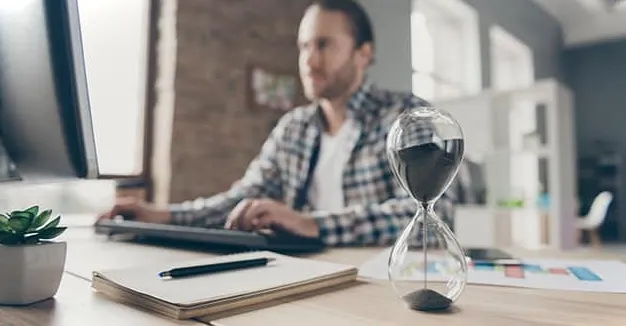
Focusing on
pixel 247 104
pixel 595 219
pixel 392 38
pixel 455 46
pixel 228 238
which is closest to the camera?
pixel 228 238

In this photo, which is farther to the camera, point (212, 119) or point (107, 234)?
point (212, 119)

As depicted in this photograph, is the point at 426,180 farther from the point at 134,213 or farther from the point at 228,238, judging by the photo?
the point at 134,213

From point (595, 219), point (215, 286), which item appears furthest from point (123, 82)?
point (595, 219)

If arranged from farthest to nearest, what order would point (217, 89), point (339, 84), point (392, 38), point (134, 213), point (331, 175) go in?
point (217, 89)
point (392, 38)
point (339, 84)
point (331, 175)
point (134, 213)

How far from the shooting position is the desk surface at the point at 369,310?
41 cm

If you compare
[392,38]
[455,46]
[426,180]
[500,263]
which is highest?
[455,46]

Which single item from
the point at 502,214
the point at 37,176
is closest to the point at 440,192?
the point at 37,176

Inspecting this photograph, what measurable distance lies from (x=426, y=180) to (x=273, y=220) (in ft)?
1.40

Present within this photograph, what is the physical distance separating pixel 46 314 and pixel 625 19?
7.48 meters

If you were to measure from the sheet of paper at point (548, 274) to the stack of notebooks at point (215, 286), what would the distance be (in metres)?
0.08

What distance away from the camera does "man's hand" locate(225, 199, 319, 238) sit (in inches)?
33.3

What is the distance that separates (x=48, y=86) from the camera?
0.51 metres

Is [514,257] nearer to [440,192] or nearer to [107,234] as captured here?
[440,192]

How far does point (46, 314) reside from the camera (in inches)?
16.8
